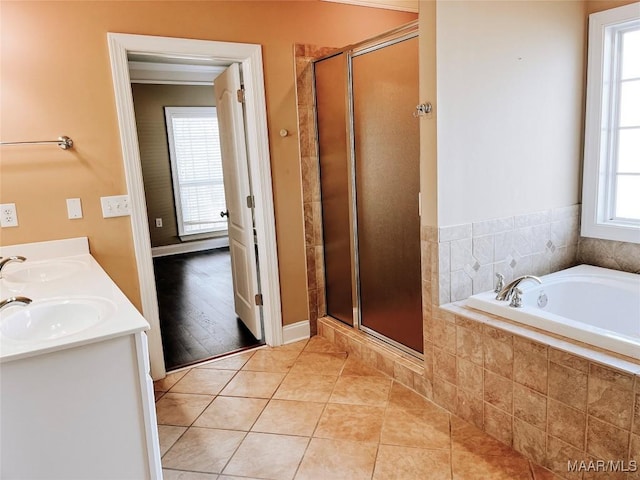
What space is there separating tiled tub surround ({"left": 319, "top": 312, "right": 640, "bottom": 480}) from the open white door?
133 cm

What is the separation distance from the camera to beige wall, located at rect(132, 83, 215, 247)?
20.1 ft

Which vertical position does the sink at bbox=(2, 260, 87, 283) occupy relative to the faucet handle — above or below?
above

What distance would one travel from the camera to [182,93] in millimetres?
6367

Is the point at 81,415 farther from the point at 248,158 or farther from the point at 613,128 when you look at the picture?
the point at 613,128

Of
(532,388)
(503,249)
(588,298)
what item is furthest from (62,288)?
(588,298)

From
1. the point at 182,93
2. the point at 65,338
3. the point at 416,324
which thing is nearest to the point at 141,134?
the point at 182,93

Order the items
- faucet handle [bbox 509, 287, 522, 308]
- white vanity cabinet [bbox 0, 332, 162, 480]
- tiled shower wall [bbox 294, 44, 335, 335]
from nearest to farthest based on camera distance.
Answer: white vanity cabinet [bbox 0, 332, 162, 480]
faucet handle [bbox 509, 287, 522, 308]
tiled shower wall [bbox 294, 44, 335, 335]

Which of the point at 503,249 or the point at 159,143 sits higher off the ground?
the point at 159,143

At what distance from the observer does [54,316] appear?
1629 mm

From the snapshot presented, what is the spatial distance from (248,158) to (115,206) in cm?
93

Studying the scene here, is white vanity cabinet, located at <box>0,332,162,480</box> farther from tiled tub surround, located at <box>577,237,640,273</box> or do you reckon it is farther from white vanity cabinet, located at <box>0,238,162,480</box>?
tiled tub surround, located at <box>577,237,640,273</box>

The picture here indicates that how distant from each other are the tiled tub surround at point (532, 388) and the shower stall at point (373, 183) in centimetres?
28

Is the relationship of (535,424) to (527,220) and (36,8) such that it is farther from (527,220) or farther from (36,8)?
(36,8)

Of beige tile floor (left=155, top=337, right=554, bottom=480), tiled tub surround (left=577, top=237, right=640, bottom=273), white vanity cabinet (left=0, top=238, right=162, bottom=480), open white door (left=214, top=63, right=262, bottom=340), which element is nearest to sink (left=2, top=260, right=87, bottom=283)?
white vanity cabinet (left=0, top=238, right=162, bottom=480)
